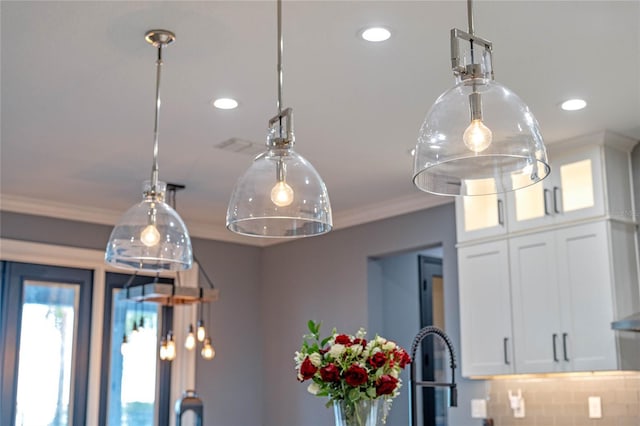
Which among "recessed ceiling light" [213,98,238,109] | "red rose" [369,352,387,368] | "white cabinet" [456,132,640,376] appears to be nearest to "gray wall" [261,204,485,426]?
"white cabinet" [456,132,640,376]

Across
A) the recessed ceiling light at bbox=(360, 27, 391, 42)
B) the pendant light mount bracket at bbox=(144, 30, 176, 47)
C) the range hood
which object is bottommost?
the range hood

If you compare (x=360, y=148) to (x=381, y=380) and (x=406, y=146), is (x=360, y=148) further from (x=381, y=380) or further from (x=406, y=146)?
(x=381, y=380)

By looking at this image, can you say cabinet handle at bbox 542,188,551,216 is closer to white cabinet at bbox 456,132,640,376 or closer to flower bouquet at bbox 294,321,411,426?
white cabinet at bbox 456,132,640,376

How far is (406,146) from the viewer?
4.65 m

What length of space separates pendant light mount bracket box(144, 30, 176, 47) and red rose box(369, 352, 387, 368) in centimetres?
162

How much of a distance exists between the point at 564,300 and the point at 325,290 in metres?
2.23

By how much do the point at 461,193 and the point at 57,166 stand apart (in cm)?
352

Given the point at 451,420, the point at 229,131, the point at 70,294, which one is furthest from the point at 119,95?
the point at 451,420

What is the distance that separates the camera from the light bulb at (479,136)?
1.77m

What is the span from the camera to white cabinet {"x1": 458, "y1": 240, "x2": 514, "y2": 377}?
476cm

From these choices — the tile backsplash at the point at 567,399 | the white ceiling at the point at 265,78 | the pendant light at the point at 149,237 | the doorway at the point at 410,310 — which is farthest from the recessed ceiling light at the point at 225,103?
the tile backsplash at the point at 567,399

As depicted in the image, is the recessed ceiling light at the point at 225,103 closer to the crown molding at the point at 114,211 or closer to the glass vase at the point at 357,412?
the crown molding at the point at 114,211

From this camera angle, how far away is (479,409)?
5.09 m

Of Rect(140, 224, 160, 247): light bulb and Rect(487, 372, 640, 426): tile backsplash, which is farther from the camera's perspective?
Rect(487, 372, 640, 426): tile backsplash
